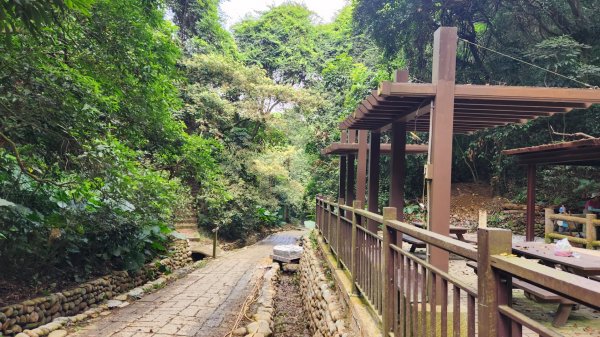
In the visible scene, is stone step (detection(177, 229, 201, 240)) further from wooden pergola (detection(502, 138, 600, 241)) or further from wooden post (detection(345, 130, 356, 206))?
wooden pergola (detection(502, 138, 600, 241))

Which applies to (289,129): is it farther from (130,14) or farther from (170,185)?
(130,14)

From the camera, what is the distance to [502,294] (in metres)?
1.40

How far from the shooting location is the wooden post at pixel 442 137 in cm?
373

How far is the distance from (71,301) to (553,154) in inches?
→ 358

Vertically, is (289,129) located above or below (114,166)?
above

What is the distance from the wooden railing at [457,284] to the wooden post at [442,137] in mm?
767

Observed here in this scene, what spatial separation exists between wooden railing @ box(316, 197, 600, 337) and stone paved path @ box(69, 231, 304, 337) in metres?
3.05

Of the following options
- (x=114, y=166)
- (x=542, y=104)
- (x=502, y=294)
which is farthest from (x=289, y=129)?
(x=502, y=294)

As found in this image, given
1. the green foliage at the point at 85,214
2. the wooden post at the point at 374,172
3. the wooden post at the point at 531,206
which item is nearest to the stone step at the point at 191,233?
the green foliage at the point at 85,214

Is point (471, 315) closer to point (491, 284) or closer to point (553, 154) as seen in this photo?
point (491, 284)

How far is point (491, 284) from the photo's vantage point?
4.62 feet

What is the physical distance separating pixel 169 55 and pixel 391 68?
9404 mm

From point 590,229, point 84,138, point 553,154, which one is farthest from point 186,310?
point 553,154

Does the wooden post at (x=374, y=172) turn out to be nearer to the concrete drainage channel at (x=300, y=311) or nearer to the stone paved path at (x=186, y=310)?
the concrete drainage channel at (x=300, y=311)
